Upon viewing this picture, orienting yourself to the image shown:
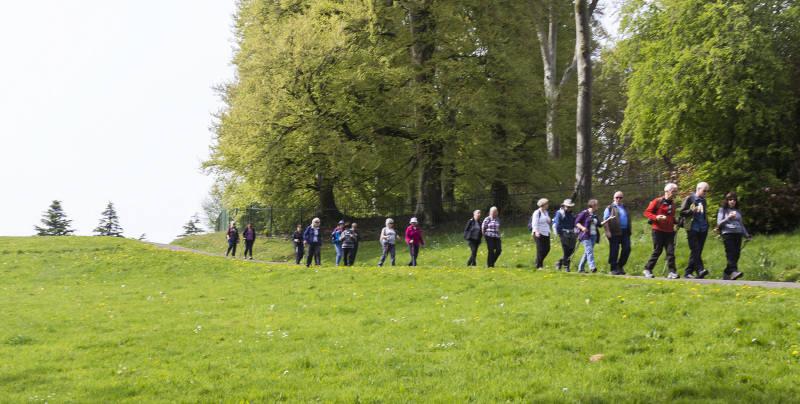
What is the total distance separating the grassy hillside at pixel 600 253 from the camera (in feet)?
43.5

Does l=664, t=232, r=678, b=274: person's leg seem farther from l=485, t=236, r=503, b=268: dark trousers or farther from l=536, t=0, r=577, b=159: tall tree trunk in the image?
l=536, t=0, r=577, b=159: tall tree trunk

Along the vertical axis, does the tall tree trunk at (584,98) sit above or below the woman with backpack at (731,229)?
above

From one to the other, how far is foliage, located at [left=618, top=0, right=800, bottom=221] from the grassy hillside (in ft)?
5.93

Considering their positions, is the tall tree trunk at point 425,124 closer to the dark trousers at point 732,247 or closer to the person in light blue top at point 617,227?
the person in light blue top at point 617,227

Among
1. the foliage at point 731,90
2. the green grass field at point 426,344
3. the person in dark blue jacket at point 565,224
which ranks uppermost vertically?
the foliage at point 731,90

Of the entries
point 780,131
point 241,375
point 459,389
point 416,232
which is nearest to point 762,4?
point 780,131

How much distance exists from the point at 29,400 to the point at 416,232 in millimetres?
13381

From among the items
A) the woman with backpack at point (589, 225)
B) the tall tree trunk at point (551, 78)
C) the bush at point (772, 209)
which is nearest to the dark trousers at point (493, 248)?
the woman with backpack at point (589, 225)

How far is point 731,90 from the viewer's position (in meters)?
15.4

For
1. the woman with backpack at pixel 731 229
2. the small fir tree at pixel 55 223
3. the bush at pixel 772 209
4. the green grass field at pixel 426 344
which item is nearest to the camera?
the green grass field at pixel 426 344

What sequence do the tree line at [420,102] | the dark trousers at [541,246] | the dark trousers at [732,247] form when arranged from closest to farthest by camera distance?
the dark trousers at [732,247]
the dark trousers at [541,246]
the tree line at [420,102]

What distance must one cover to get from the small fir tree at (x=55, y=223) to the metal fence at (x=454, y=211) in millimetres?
29174

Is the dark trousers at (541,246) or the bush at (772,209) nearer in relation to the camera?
the dark trousers at (541,246)

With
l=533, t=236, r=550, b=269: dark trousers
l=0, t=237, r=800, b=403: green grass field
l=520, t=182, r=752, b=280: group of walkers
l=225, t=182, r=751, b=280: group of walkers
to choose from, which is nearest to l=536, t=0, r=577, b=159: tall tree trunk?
l=225, t=182, r=751, b=280: group of walkers
